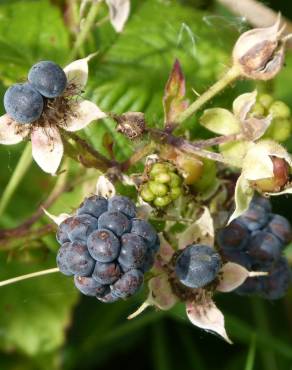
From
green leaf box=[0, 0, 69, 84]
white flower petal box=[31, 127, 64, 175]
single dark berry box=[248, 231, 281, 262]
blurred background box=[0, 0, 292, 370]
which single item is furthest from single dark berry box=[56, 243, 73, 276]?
green leaf box=[0, 0, 69, 84]

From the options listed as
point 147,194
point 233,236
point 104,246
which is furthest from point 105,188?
point 233,236

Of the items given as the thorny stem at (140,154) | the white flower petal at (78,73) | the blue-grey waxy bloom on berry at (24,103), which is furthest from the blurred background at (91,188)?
the blue-grey waxy bloom on berry at (24,103)

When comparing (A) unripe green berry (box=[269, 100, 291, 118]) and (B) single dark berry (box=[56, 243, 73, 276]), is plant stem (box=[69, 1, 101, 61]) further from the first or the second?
(B) single dark berry (box=[56, 243, 73, 276])

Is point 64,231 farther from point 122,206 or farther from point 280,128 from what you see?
point 280,128

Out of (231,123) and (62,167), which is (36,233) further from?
(231,123)

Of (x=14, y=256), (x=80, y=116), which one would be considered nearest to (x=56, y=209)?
(x=14, y=256)
